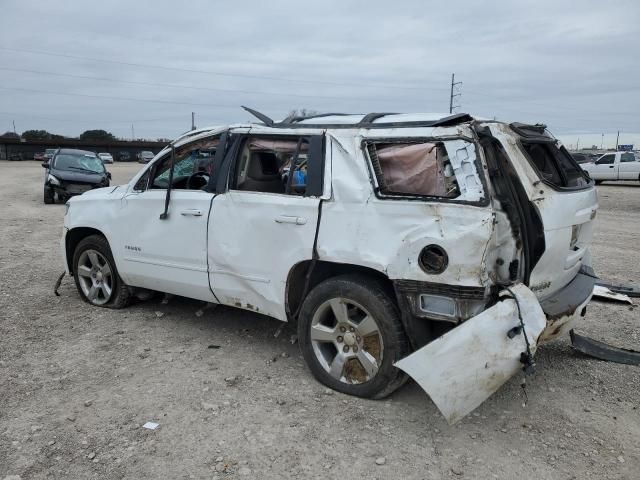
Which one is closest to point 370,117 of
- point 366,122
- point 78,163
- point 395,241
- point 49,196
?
point 366,122

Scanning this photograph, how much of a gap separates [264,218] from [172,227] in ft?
3.57

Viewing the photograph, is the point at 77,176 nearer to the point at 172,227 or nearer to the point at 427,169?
the point at 172,227

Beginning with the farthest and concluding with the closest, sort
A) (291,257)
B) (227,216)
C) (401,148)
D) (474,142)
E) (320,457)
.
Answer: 1. (227,216)
2. (291,257)
3. (401,148)
4. (474,142)
5. (320,457)

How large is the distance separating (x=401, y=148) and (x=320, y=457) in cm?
200

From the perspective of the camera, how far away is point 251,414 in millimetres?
3656

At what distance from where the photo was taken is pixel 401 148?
3.71 meters

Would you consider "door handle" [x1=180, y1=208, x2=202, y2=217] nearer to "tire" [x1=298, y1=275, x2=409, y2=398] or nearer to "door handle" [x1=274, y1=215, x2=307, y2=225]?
"door handle" [x1=274, y1=215, x2=307, y2=225]

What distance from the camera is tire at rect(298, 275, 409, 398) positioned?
3.62 m

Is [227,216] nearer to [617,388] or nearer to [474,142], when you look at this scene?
[474,142]

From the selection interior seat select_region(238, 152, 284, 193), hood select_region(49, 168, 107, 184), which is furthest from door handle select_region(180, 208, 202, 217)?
hood select_region(49, 168, 107, 184)

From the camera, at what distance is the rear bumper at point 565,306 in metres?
3.59

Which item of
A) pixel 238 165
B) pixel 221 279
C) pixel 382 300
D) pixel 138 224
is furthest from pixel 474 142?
pixel 138 224

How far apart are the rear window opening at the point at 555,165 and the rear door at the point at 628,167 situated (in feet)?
80.4

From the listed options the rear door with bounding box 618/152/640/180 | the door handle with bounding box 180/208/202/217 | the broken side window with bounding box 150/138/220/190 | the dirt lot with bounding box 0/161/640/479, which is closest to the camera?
the dirt lot with bounding box 0/161/640/479
